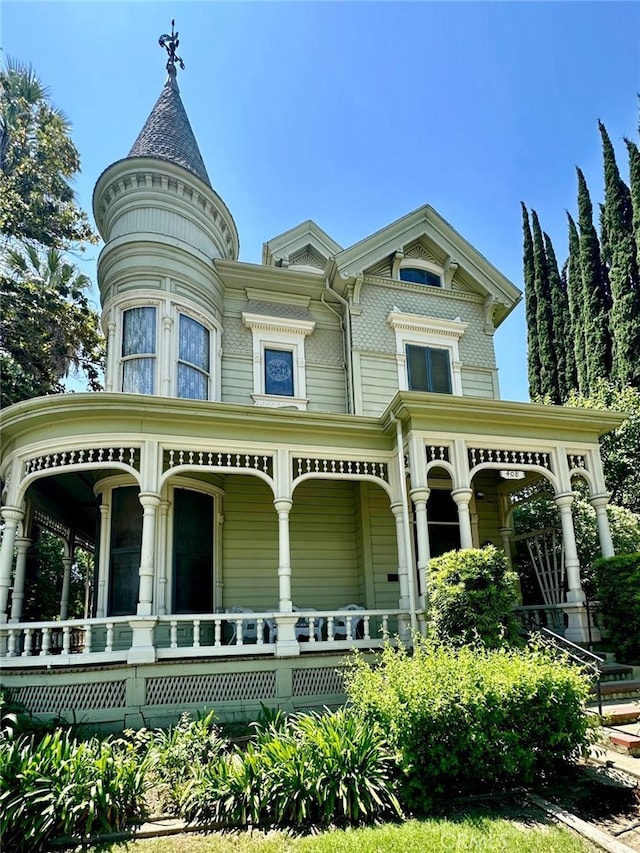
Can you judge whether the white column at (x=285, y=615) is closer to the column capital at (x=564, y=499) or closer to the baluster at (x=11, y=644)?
the baluster at (x=11, y=644)

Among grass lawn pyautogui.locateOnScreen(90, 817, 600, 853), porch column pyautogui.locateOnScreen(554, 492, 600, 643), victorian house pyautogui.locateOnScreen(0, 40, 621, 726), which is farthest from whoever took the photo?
porch column pyautogui.locateOnScreen(554, 492, 600, 643)

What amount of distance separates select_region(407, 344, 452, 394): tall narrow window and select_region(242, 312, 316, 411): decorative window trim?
2348 mm

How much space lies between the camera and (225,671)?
7574 millimetres

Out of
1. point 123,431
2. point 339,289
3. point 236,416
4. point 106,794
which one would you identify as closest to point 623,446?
point 339,289

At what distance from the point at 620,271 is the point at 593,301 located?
2.21 m

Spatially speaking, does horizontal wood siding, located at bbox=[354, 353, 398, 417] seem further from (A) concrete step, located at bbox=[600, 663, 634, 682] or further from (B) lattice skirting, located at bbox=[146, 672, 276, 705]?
(A) concrete step, located at bbox=[600, 663, 634, 682]

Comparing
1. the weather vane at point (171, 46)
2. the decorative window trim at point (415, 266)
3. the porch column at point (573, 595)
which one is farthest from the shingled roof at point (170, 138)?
the porch column at point (573, 595)

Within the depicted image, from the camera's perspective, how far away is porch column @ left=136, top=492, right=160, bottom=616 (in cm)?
742

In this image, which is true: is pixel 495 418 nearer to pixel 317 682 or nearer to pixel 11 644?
pixel 317 682

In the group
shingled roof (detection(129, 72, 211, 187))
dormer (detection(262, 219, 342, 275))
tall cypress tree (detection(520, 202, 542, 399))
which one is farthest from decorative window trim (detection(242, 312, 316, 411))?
tall cypress tree (detection(520, 202, 542, 399))

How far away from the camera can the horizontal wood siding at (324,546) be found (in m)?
10.4

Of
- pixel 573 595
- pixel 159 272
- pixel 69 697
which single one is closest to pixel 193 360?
pixel 159 272

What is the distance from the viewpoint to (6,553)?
7738mm

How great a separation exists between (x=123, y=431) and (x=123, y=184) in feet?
19.5
